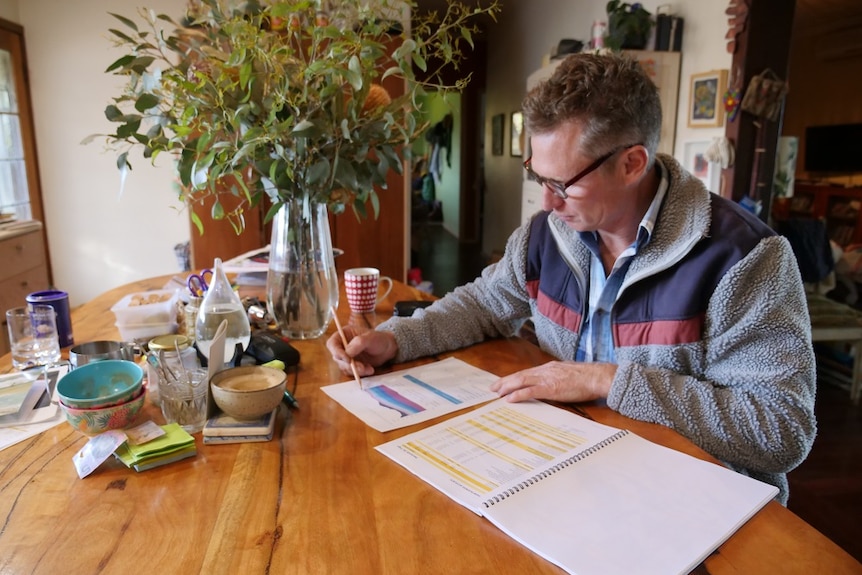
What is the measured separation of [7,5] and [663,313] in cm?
462

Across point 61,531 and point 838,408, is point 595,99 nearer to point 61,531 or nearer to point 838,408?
point 61,531

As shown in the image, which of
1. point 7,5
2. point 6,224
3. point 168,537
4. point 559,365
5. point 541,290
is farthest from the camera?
point 7,5

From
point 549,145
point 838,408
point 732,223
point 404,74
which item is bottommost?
point 838,408

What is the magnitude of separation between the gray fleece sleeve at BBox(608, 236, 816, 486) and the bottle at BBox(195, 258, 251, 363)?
71 cm

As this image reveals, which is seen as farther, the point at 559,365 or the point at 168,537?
A: the point at 559,365

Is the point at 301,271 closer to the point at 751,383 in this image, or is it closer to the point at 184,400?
the point at 184,400

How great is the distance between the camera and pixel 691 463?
804mm

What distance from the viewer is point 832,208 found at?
5.35m

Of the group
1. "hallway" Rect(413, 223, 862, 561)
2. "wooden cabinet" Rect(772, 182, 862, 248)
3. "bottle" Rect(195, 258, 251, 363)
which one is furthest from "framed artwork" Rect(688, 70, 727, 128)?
"bottle" Rect(195, 258, 251, 363)

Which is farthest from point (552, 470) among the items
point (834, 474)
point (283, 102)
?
point (834, 474)

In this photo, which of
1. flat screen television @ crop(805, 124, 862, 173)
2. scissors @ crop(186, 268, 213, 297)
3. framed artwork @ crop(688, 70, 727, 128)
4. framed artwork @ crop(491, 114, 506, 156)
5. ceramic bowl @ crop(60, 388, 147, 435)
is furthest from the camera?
framed artwork @ crop(491, 114, 506, 156)

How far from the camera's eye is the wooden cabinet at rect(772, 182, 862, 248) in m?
5.04

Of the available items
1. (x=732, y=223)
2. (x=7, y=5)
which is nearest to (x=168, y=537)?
(x=732, y=223)

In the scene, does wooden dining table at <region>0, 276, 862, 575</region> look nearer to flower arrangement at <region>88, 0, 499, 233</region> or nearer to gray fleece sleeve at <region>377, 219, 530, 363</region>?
gray fleece sleeve at <region>377, 219, 530, 363</region>
